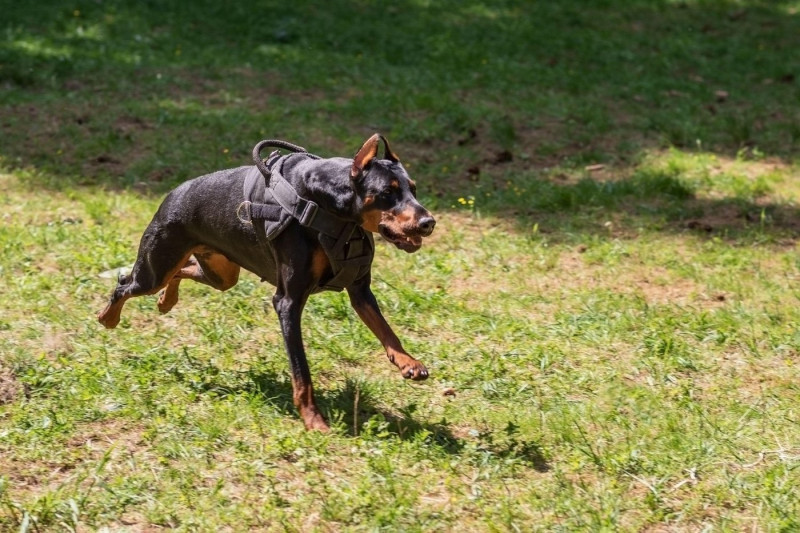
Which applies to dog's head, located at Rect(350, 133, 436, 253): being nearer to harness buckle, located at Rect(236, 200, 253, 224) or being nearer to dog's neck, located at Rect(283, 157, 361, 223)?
dog's neck, located at Rect(283, 157, 361, 223)

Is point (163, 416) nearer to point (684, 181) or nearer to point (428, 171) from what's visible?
point (428, 171)

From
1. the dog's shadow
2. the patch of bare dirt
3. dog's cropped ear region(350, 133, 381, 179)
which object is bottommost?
the patch of bare dirt

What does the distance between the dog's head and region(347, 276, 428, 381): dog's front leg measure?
0.51m

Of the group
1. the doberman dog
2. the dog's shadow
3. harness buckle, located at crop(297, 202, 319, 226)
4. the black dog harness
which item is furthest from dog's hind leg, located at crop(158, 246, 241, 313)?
harness buckle, located at crop(297, 202, 319, 226)

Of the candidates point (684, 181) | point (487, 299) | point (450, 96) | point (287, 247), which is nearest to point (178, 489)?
point (287, 247)

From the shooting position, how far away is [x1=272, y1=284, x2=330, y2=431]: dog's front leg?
534 cm

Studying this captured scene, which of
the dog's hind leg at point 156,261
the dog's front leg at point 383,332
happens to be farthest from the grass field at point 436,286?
the dog's hind leg at point 156,261

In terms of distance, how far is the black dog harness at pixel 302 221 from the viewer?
5234 mm

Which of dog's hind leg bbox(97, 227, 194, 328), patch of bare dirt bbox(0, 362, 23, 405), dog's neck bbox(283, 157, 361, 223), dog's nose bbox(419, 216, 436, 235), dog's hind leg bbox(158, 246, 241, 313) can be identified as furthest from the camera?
dog's hind leg bbox(158, 246, 241, 313)

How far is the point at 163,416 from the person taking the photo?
5.57 m

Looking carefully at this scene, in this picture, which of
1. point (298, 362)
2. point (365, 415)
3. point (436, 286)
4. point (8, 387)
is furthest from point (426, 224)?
point (436, 286)

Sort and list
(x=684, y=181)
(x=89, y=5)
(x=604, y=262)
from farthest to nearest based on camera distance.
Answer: (x=89, y=5)
(x=684, y=181)
(x=604, y=262)

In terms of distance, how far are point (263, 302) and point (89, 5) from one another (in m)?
8.91

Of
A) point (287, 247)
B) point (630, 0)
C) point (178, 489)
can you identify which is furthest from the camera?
point (630, 0)
